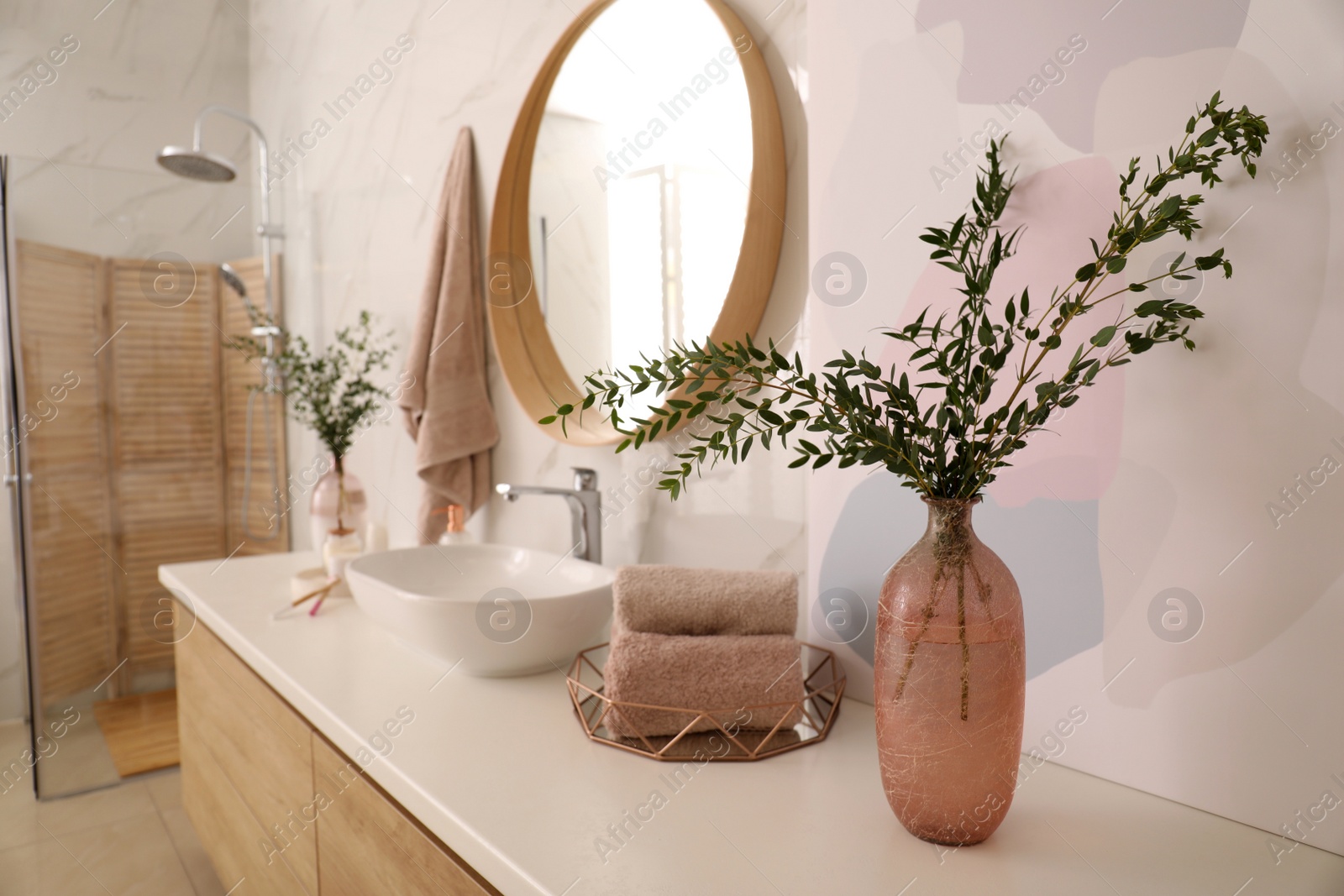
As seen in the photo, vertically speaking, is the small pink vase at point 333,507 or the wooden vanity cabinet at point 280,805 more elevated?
the small pink vase at point 333,507

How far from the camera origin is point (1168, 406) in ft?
2.41

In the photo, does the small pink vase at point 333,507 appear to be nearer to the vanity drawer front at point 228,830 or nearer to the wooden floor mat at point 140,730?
the vanity drawer front at point 228,830

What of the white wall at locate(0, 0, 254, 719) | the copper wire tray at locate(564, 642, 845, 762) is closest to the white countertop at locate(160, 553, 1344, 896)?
the copper wire tray at locate(564, 642, 845, 762)

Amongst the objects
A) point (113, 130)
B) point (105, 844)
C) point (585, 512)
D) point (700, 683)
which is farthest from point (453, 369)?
point (113, 130)

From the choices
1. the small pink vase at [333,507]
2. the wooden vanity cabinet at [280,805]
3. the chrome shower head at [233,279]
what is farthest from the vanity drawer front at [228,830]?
the chrome shower head at [233,279]

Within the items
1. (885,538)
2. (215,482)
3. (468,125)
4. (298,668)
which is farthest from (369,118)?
(885,538)

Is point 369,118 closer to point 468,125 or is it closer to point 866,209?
point 468,125

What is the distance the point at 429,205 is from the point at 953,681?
65.9 inches

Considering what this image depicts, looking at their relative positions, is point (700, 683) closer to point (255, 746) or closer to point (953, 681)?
point (953, 681)

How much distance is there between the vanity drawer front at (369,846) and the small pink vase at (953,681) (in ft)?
1.25

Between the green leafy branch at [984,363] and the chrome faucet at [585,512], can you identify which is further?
the chrome faucet at [585,512]

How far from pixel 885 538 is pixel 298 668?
829mm

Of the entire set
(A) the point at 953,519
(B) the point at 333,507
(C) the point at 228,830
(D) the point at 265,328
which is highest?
(D) the point at 265,328

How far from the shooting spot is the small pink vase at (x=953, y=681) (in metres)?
0.67
